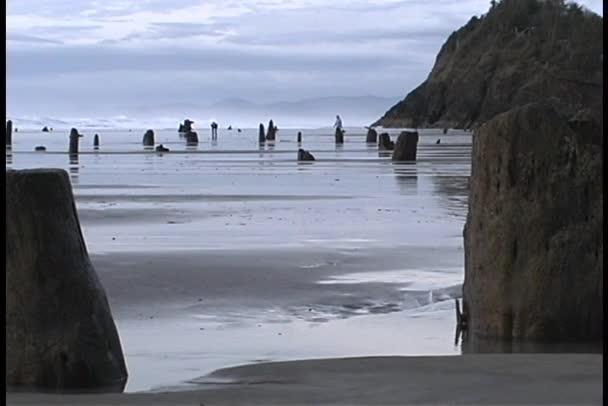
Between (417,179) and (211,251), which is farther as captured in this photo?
(417,179)

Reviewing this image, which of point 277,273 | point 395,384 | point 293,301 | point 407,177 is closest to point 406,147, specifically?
point 407,177

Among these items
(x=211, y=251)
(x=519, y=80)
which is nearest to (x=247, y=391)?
(x=211, y=251)

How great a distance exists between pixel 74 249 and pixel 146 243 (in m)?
6.49

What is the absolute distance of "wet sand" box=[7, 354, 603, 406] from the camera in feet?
18.2

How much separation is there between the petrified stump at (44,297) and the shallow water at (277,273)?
0.34 m

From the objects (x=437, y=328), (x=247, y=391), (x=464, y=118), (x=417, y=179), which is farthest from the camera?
(x=464, y=118)

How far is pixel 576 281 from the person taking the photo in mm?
7777

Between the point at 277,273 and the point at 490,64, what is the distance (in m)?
103

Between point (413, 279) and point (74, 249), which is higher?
point (74, 249)

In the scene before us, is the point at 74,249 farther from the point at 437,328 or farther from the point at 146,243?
the point at 146,243

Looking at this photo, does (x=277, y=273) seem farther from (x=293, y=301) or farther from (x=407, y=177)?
(x=407, y=177)

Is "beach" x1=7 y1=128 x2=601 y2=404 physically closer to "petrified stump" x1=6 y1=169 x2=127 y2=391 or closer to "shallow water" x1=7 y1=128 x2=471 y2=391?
"shallow water" x1=7 y1=128 x2=471 y2=391

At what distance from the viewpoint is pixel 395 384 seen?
5.98 metres

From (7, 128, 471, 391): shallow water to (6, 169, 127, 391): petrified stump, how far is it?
0.34 meters
